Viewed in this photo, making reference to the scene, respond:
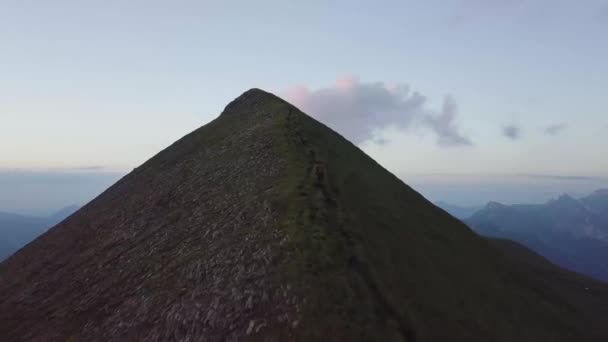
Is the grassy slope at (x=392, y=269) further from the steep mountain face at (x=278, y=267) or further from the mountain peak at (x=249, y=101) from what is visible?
the mountain peak at (x=249, y=101)

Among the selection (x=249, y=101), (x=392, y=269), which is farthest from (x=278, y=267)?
(x=249, y=101)

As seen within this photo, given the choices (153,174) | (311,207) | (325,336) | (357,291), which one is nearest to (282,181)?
(311,207)

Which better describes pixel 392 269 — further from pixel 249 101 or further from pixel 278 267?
pixel 249 101

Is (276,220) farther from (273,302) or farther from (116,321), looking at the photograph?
(116,321)

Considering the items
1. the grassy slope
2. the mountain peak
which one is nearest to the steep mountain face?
the grassy slope

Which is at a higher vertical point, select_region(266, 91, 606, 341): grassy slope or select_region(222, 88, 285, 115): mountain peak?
select_region(222, 88, 285, 115): mountain peak

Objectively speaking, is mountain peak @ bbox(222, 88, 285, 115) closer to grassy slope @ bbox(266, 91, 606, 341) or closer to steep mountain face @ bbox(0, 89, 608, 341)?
steep mountain face @ bbox(0, 89, 608, 341)
